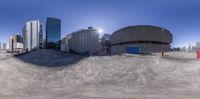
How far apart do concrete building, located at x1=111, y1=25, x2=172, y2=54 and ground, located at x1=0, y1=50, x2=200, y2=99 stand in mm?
94873

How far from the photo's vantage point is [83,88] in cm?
1919

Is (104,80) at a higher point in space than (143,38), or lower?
lower

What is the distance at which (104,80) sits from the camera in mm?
22219

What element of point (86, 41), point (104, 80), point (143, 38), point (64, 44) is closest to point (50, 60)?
point (104, 80)

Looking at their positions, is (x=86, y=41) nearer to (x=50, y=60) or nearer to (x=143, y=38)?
(x=143, y=38)

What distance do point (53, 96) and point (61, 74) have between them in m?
8.04

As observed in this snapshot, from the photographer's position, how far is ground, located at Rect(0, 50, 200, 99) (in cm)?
1664

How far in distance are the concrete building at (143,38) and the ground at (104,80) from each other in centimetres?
9487

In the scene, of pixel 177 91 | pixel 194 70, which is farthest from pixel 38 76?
pixel 194 70

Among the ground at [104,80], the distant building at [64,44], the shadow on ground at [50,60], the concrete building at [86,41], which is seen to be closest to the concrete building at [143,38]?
the concrete building at [86,41]

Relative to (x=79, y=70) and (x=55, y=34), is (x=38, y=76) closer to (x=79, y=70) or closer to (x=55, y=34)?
(x=79, y=70)

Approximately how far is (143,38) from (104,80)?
106588 millimetres

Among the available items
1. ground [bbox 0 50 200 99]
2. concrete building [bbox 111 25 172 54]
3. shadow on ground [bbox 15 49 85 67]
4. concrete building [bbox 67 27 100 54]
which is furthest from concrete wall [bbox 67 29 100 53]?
ground [bbox 0 50 200 99]

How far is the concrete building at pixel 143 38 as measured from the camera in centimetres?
12494
